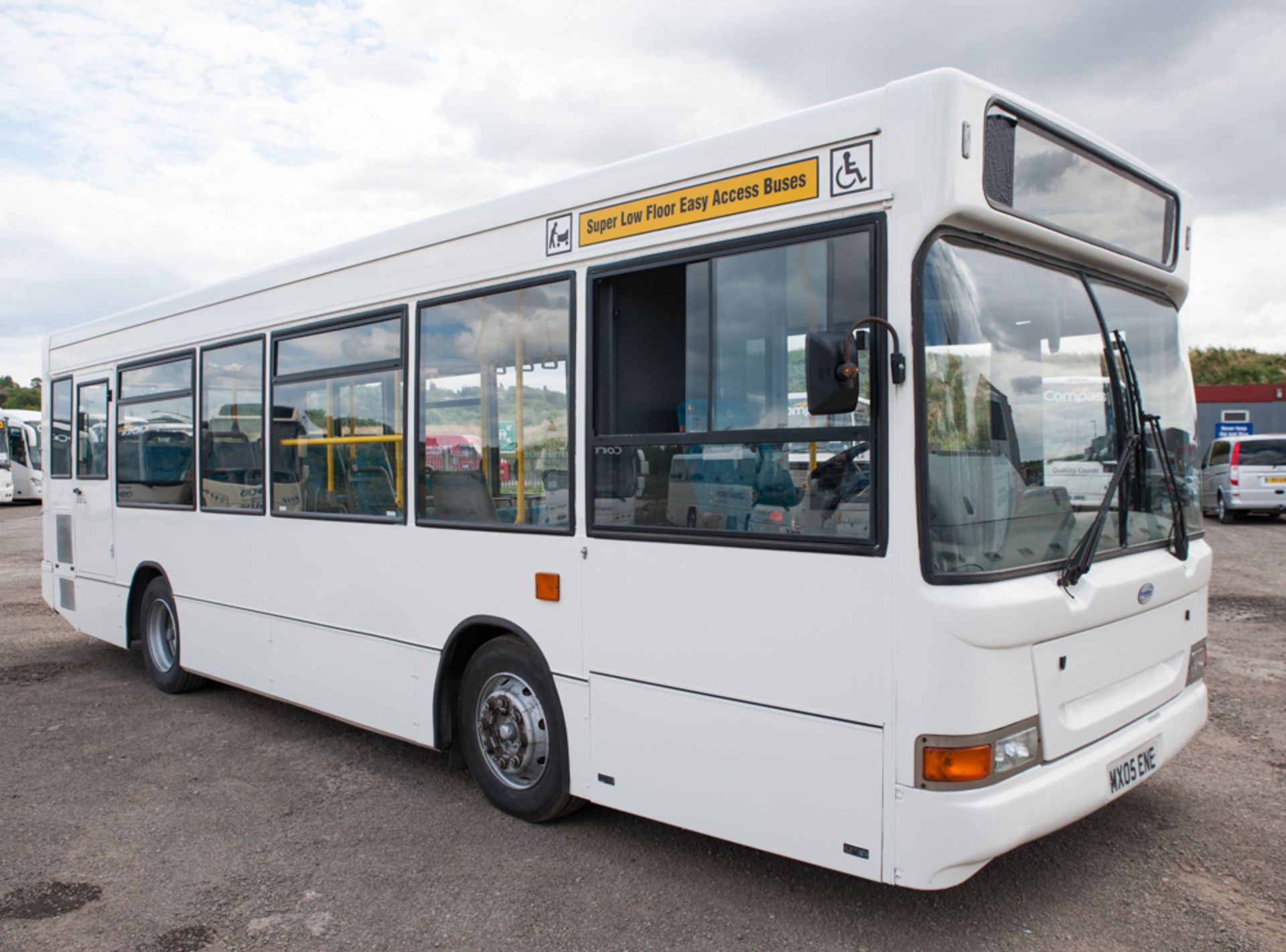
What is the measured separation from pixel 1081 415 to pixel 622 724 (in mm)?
2187

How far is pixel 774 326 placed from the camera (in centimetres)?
358

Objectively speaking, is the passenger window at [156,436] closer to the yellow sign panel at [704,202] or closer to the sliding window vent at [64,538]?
the sliding window vent at [64,538]

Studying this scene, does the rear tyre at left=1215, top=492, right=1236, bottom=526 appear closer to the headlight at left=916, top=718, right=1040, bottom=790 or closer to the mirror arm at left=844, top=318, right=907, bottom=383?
the headlight at left=916, top=718, right=1040, bottom=790

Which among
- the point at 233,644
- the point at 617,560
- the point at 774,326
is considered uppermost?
the point at 774,326

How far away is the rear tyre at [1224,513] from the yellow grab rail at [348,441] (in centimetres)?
2121

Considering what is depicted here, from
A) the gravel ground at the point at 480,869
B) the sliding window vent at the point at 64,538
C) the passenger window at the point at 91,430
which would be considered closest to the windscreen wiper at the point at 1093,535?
the gravel ground at the point at 480,869

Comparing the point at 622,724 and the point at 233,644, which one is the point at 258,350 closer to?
the point at 233,644

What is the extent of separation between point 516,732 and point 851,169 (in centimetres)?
289

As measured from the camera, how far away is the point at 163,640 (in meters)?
7.47

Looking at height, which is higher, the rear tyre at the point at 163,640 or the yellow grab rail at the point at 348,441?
the yellow grab rail at the point at 348,441

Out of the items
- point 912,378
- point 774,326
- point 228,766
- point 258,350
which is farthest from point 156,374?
point 912,378

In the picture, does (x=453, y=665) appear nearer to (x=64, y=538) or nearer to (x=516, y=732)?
(x=516, y=732)

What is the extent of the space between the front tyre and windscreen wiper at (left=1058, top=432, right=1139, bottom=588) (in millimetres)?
2199

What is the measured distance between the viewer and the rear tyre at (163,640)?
7289mm
